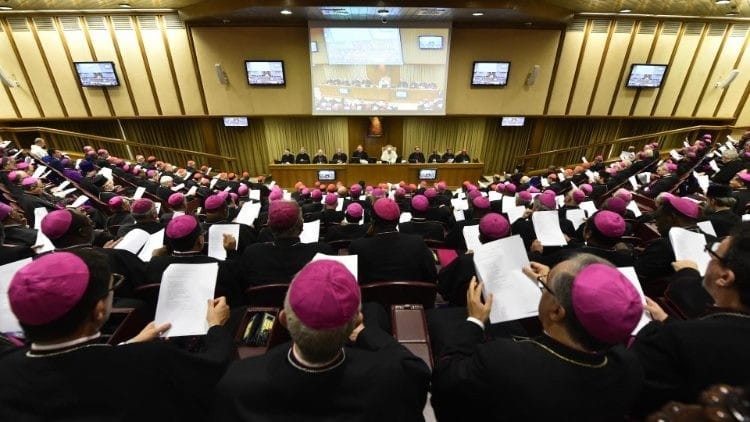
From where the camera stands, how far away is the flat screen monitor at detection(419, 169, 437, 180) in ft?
34.8

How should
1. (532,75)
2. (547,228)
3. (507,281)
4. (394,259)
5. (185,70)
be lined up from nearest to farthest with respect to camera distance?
(507,281) < (394,259) < (547,228) < (185,70) < (532,75)

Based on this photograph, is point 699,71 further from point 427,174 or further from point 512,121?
point 427,174

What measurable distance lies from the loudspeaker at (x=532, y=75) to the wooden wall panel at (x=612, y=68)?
7.43 ft

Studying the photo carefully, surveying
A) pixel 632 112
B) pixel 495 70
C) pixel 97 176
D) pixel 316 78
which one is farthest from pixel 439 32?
pixel 97 176

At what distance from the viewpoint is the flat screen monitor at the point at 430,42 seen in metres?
9.37

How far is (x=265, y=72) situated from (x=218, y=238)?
28.6 ft

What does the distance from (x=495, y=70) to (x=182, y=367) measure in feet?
37.2

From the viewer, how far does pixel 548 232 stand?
319cm

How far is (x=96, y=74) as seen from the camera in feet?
32.0

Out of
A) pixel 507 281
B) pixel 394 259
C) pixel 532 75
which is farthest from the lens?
pixel 532 75

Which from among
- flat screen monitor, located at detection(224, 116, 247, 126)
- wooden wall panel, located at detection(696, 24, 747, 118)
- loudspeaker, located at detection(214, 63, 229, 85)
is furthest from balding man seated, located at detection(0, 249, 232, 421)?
wooden wall panel, located at detection(696, 24, 747, 118)

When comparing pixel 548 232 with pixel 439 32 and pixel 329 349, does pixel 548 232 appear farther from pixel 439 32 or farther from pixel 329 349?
pixel 439 32

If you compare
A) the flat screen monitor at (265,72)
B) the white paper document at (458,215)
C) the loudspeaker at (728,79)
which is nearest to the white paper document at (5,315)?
the white paper document at (458,215)

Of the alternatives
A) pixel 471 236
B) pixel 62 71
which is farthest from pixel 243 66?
pixel 471 236
